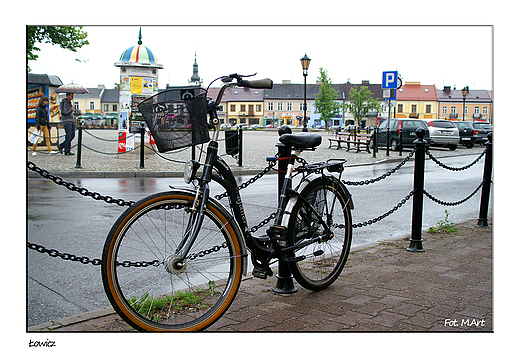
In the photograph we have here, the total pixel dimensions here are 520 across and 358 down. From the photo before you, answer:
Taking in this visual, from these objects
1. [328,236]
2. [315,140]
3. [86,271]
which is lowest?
[86,271]

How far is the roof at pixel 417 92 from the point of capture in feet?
300

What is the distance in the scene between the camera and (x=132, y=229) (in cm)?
280

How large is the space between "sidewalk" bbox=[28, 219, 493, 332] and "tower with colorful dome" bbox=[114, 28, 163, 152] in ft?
47.8

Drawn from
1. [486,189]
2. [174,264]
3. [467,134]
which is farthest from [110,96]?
[174,264]

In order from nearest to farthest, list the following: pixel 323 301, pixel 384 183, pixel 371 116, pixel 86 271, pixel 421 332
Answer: pixel 421 332 < pixel 323 301 < pixel 86 271 < pixel 384 183 < pixel 371 116

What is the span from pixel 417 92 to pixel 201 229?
95521 mm

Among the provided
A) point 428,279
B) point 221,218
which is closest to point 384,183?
point 428,279

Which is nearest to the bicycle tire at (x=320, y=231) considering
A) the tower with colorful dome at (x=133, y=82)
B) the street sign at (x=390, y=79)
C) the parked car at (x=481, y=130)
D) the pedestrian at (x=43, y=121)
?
the pedestrian at (x=43, y=121)

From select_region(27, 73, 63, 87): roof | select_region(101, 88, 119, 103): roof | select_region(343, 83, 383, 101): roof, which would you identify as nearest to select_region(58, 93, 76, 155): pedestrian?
select_region(27, 73, 63, 87): roof

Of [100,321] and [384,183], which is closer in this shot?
[100,321]

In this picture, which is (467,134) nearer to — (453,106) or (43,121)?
(43,121)

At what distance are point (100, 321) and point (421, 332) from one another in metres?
1.91

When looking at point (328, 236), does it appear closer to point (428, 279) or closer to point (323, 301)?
point (323, 301)

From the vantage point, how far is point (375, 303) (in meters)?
3.47
